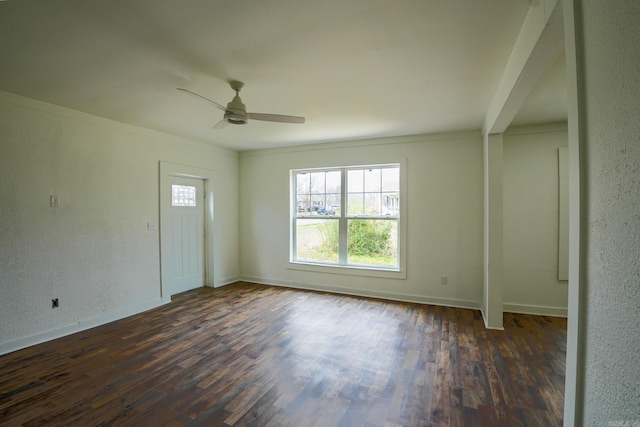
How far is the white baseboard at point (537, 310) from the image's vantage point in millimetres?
3758

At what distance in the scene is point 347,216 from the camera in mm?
4910

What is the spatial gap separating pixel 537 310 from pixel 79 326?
19.0 feet

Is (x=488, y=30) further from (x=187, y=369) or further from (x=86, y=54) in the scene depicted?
(x=187, y=369)

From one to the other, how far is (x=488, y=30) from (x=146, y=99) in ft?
10.1

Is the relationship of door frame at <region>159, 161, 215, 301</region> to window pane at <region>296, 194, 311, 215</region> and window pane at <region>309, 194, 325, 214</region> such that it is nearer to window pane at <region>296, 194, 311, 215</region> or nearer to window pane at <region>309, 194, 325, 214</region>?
window pane at <region>296, 194, 311, 215</region>

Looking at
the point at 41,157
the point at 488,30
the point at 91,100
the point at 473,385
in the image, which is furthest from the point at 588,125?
the point at 41,157

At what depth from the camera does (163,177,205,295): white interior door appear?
4.55 metres

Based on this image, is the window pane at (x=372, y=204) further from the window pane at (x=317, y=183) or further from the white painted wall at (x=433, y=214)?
the window pane at (x=317, y=183)

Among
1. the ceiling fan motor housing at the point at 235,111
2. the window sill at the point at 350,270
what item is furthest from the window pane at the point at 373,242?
the ceiling fan motor housing at the point at 235,111

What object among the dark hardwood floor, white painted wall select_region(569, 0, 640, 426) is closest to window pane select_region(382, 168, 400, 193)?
the dark hardwood floor

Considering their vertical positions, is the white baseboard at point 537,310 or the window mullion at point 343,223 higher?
the window mullion at point 343,223

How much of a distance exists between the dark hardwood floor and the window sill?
774 mm

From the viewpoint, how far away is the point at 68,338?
3.13m

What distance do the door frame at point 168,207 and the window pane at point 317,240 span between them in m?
1.60
